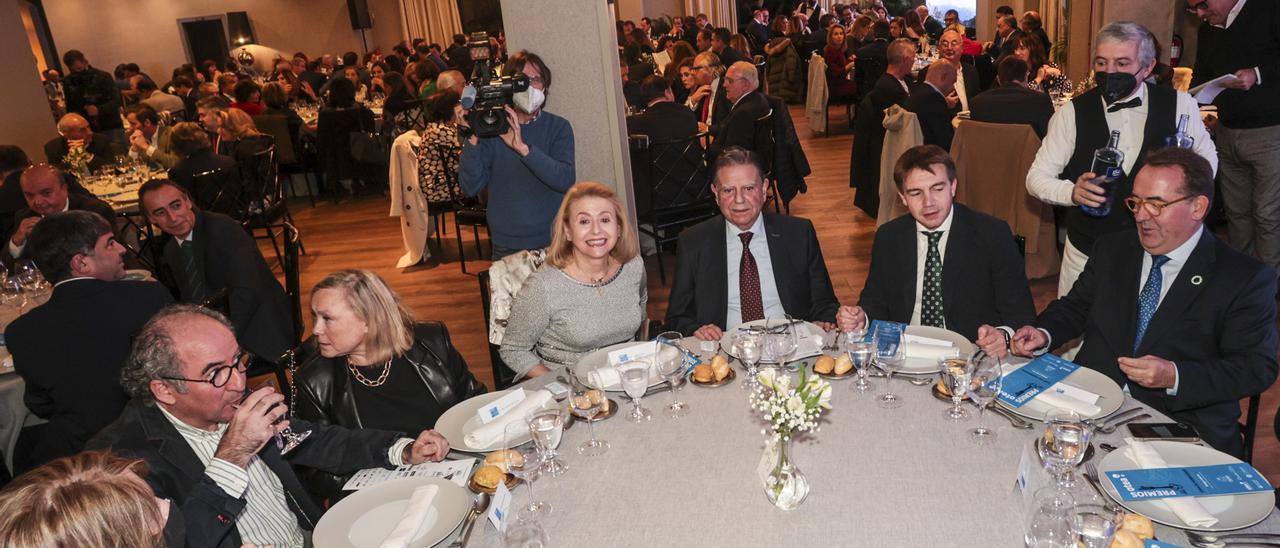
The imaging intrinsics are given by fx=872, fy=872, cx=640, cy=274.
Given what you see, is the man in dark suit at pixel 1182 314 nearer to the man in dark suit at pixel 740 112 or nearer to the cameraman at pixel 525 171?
the cameraman at pixel 525 171

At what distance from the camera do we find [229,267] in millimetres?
3922

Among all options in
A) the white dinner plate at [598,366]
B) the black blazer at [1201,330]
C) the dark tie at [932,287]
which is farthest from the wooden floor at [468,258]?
the white dinner plate at [598,366]

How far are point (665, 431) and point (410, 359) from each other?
89cm

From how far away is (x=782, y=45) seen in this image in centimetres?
1088

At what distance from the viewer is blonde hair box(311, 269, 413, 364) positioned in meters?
2.45

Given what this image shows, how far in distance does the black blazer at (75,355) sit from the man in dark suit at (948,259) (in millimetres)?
2528

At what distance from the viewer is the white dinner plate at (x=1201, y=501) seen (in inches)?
61.3

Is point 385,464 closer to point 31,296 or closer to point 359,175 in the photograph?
point 31,296

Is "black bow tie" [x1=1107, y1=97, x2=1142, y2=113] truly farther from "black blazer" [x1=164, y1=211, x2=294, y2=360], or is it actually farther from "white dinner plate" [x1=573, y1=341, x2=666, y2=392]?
"black blazer" [x1=164, y1=211, x2=294, y2=360]

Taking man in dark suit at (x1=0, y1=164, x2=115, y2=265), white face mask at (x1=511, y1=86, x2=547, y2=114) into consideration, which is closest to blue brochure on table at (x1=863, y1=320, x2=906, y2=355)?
white face mask at (x1=511, y1=86, x2=547, y2=114)

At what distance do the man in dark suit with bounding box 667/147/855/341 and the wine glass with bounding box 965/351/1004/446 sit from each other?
1.13m

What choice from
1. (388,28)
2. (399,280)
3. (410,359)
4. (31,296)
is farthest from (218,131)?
(388,28)

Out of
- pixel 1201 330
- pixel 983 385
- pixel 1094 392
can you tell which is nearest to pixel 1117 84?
pixel 1201 330

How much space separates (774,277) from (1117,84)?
135 cm
